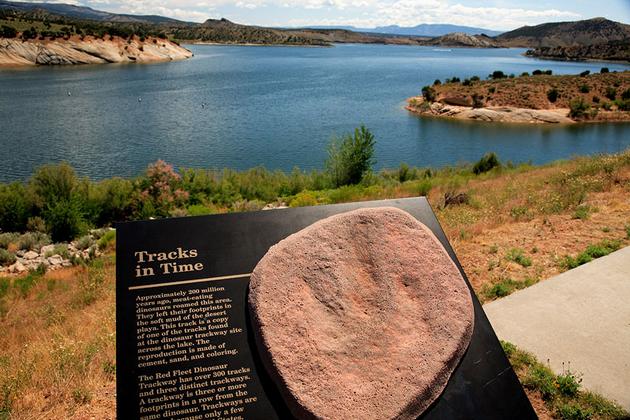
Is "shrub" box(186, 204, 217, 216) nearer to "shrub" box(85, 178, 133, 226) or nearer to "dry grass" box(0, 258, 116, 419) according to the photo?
"shrub" box(85, 178, 133, 226)

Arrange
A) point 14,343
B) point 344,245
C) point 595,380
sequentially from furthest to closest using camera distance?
point 14,343, point 595,380, point 344,245

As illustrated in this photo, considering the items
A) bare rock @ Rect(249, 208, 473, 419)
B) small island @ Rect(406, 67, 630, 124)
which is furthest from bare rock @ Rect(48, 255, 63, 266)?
small island @ Rect(406, 67, 630, 124)

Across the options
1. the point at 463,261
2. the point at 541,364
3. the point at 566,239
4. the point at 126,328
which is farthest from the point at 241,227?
the point at 566,239

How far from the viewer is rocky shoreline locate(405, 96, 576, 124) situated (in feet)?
128

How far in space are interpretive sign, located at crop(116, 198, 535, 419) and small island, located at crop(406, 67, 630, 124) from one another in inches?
1513

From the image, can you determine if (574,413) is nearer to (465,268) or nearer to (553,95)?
(465,268)

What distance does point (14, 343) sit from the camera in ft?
21.9

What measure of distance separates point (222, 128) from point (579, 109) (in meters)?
30.3

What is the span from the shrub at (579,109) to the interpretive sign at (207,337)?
4139 cm

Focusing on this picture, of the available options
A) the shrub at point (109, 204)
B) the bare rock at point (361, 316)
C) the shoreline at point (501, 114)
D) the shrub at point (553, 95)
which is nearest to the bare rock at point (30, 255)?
the shrub at point (109, 204)

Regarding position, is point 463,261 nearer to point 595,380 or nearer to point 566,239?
point 566,239

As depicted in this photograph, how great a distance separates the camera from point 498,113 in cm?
3991

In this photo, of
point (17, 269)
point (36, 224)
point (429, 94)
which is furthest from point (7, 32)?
point (17, 269)

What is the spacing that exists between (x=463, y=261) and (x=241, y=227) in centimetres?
464
